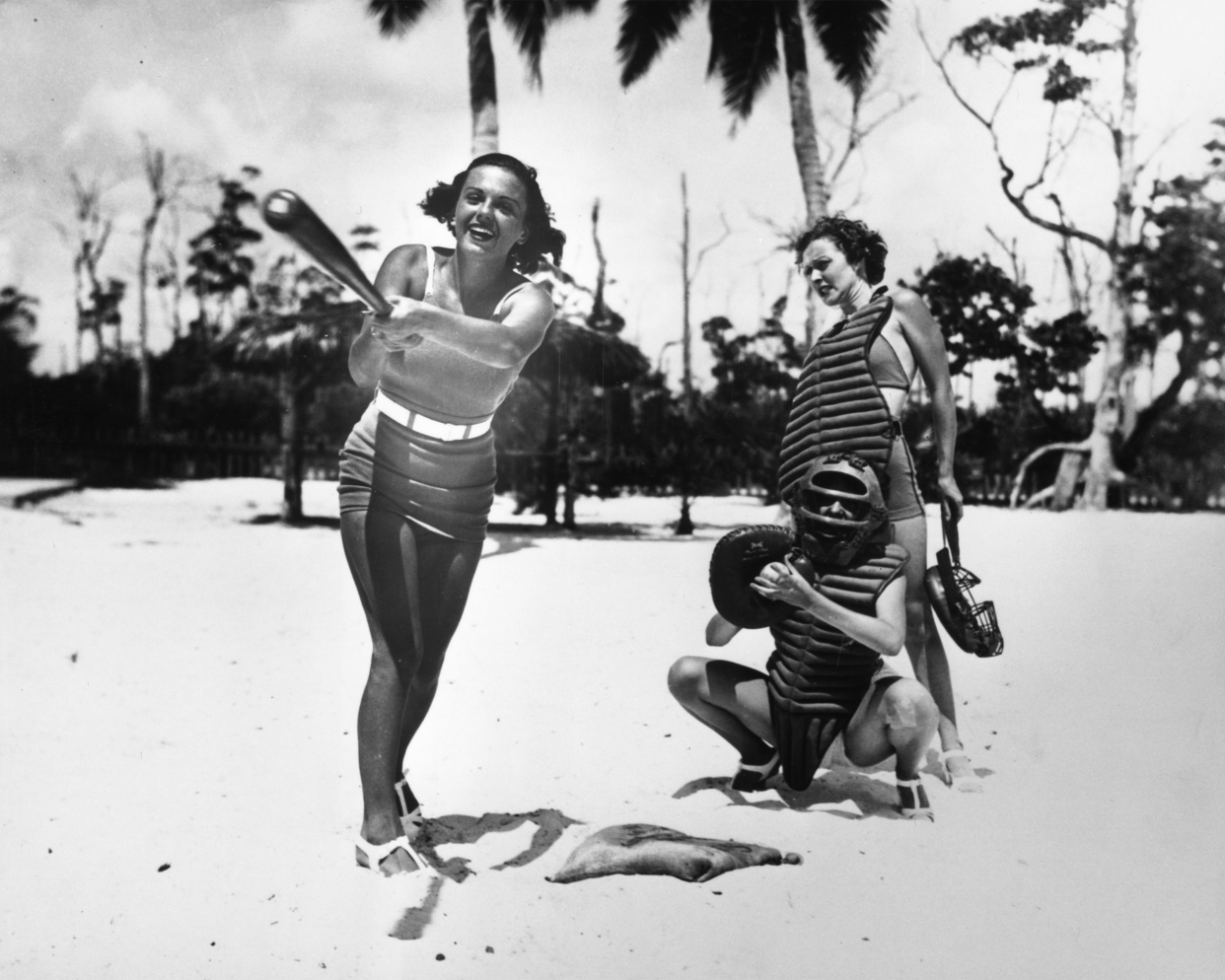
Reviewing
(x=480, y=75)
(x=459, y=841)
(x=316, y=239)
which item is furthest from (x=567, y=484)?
(x=316, y=239)

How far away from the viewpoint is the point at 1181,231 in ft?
12.0

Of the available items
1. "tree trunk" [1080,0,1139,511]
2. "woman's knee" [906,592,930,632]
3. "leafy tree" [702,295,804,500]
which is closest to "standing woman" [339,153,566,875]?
"leafy tree" [702,295,804,500]

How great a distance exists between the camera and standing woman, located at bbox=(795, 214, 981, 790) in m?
3.03

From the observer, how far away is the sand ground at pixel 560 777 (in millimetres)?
2537

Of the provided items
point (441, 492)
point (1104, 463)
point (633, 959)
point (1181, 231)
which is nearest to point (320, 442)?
point (441, 492)

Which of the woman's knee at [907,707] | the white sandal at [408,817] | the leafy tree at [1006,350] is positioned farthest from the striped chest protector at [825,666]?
the white sandal at [408,817]

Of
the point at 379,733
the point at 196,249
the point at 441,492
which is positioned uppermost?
the point at 196,249

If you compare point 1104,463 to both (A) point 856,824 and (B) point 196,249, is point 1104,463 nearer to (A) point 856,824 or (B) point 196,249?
(A) point 856,824

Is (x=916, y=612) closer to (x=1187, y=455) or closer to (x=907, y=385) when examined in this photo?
(x=907, y=385)

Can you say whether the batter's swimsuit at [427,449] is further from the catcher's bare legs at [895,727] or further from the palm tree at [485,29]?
the catcher's bare legs at [895,727]

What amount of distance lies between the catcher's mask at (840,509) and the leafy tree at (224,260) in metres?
2.11

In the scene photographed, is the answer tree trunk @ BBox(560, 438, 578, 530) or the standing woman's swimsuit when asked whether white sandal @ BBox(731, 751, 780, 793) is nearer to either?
the standing woman's swimsuit

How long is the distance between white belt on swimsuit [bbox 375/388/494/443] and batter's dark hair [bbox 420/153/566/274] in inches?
22.2

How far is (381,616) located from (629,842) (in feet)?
3.08
